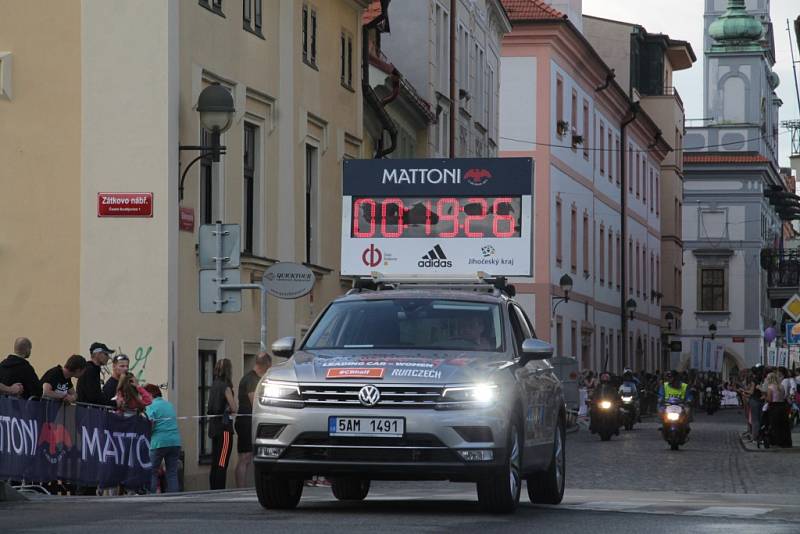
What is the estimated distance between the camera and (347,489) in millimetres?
16953

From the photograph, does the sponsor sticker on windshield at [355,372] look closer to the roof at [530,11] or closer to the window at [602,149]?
the roof at [530,11]

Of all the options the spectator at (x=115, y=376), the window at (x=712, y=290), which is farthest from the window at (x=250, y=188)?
the window at (x=712, y=290)

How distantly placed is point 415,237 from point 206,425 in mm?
5061

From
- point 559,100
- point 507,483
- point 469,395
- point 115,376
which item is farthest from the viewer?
point 559,100

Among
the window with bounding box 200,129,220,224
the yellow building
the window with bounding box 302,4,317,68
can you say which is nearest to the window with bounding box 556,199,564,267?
the window with bounding box 302,4,317,68

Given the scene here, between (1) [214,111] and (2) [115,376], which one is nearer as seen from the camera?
(2) [115,376]

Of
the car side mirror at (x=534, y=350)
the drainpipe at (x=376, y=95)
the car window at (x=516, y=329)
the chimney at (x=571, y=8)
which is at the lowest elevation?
the car side mirror at (x=534, y=350)

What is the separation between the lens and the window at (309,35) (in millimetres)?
32156

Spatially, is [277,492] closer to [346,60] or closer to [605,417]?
[346,60]

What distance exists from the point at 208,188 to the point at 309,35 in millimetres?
6218

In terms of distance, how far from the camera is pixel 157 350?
79.6 ft

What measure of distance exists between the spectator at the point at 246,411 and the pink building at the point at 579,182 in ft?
106

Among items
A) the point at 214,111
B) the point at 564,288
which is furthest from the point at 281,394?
the point at 564,288

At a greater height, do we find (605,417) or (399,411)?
(399,411)
